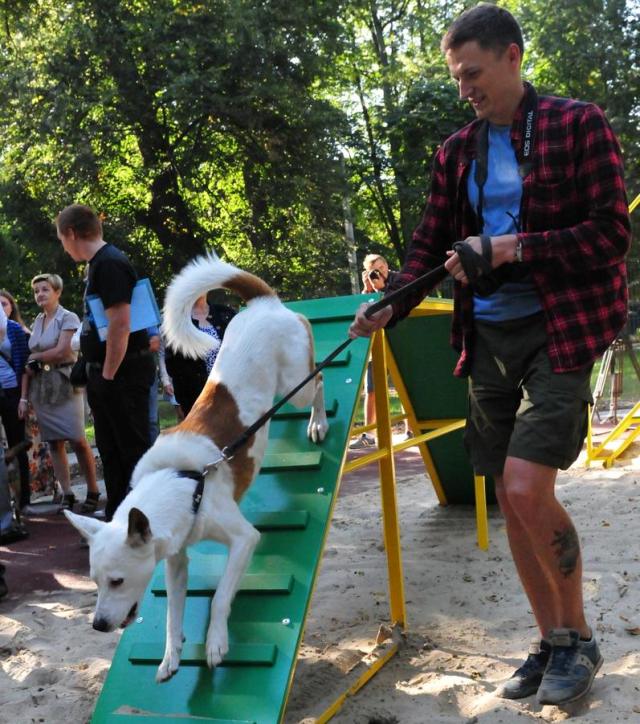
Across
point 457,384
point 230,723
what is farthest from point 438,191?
point 457,384

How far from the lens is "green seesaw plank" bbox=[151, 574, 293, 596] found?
3.30 m

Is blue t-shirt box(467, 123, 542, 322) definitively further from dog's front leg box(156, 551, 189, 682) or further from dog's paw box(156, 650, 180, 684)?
dog's paw box(156, 650, 180, 684)

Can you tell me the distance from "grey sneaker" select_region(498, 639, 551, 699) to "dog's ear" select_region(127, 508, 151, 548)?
1392 millimetres

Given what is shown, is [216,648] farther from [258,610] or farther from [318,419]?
[318,419]

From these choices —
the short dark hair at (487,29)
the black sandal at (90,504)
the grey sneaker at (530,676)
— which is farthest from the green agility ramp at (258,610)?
the black sandal at (90,504)

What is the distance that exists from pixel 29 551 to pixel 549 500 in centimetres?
459

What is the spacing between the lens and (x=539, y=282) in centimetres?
286

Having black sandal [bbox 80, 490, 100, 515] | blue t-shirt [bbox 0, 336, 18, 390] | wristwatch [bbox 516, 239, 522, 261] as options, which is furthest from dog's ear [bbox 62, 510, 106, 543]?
blue t-shirt [bbox 0, 336, 18, 390]

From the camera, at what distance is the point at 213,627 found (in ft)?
10.2

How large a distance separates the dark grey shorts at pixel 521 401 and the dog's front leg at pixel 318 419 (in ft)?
3.06

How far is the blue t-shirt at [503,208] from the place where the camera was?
116 inches

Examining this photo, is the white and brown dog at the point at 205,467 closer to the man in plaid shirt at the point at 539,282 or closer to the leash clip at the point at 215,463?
the leash clip at the point at 215,463

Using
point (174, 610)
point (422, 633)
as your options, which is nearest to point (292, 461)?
point (174, 610)

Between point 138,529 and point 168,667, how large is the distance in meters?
0.58
